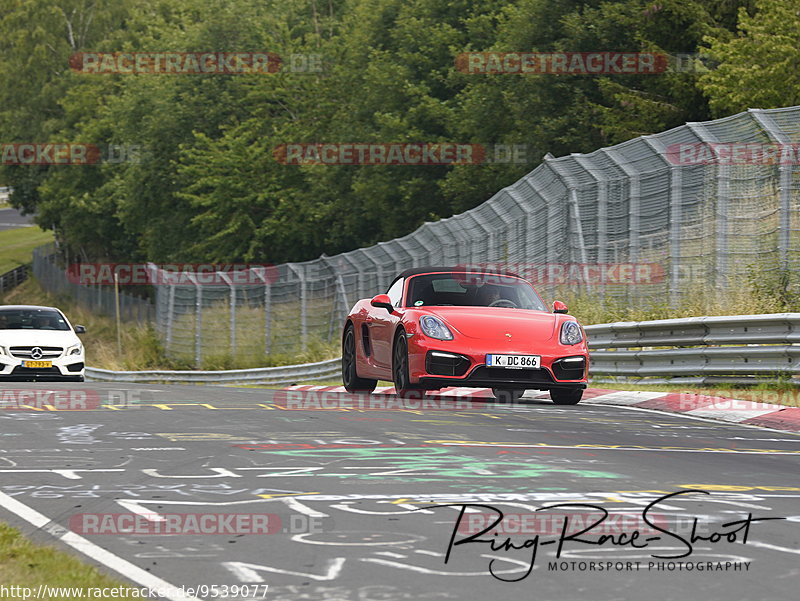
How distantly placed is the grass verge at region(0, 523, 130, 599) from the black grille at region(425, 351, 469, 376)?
8175mm

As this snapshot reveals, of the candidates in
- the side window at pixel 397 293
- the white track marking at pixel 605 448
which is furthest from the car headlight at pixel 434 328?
the white track marking at pixel 605 448

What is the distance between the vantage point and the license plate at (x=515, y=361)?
1419 centimetres

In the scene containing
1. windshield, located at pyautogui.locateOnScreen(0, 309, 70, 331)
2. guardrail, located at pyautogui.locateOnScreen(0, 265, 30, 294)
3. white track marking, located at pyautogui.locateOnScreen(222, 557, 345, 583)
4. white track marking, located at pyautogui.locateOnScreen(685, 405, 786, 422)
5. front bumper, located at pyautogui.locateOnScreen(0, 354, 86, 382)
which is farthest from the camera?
guardrail, located at pyautogui.locateOnScreen(0, 265, 30, 294)

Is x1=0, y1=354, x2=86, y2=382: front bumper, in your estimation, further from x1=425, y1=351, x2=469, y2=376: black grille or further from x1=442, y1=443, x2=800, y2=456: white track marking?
x1=442, y1=443, x2=800, y2=456: white track marking

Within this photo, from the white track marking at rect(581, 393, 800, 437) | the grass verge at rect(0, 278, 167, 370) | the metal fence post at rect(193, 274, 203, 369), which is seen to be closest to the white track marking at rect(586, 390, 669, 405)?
the white track marking at rect(581, 393, 800, 437)

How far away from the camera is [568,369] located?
14.5m

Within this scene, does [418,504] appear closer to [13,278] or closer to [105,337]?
[105,337]

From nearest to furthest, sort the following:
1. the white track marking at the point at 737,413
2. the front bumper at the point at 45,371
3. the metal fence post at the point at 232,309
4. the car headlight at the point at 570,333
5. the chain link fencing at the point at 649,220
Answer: the white track marking at the point at 737,413 < the car headlight at the point at 570,333 < the chain link fencing at the point at 649,220 < the front bumper at the point at 45,371 < the metal fence post at the point at 232,309

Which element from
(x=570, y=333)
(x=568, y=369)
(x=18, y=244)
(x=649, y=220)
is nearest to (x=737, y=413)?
(x=568, y=369)

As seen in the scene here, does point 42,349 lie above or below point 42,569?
below

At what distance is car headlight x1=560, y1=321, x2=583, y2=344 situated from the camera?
576 inches

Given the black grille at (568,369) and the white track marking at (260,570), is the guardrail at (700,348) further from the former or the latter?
the white track marking at (260,570)

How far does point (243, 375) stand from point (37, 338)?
9311mm

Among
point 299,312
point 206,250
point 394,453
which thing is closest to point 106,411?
point 394,453
